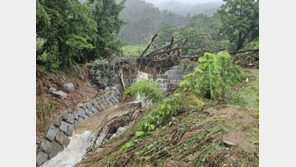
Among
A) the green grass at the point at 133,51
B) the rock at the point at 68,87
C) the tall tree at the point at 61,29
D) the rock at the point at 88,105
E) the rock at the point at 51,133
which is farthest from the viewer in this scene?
the green grass at the point at 133,51

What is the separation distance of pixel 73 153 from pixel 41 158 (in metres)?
0.72

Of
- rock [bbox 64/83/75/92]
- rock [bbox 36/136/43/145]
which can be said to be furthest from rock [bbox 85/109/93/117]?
rock [bbox 36/136/43/145]

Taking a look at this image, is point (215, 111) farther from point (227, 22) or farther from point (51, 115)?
point (227, 22)

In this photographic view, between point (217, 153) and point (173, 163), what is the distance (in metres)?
0.36

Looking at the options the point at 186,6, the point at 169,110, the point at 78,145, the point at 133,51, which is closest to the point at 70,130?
the point at 78,145

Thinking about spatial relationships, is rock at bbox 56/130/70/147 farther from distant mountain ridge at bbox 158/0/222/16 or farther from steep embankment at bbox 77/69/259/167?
distant mountain ridge at bbox 158/0/222/16

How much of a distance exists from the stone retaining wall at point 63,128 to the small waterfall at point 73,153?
0.36 feet

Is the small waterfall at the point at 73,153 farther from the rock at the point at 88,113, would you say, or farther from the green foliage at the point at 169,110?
the green foliage at the point at 169,110

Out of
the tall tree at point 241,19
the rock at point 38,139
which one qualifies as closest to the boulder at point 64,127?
the rock at point 38,139

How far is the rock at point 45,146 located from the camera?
3.79 m

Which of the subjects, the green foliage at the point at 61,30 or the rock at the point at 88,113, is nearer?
the green foliage at the point at 61,30

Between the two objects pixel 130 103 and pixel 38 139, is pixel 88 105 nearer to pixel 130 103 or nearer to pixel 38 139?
pixel 130 103

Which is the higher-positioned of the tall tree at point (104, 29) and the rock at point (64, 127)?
the tall tree at point (104, 29)

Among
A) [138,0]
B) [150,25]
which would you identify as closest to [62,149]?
[150,25]
